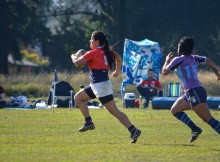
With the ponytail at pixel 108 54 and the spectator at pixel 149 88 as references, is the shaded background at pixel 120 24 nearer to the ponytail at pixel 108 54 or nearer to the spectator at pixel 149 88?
the spectator at pixel 149 88

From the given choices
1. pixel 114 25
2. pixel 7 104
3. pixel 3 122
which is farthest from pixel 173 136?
pixel 114 25

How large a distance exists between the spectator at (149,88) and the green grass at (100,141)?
675cm

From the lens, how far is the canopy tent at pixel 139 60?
29672 millimetres

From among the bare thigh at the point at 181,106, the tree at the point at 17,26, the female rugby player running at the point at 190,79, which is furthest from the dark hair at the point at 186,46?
the tree at the point at 17,26

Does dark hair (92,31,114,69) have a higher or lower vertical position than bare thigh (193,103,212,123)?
higher

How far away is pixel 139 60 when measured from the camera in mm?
30391

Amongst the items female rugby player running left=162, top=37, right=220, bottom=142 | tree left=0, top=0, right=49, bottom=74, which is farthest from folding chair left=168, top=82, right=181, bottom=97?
tree left=0, top=0, right=49, bottom=74

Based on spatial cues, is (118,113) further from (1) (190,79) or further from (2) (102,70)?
(1) (190,79)

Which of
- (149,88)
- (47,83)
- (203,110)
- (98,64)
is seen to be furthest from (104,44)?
(47,83)

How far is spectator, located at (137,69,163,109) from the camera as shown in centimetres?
2717

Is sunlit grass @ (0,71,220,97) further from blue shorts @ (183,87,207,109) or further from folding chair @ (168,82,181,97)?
blue shorts @ (183,87,207,109)

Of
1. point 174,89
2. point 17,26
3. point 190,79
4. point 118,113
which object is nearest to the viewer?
point 190,79

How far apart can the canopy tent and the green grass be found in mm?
9235

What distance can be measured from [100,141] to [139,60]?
1662cm
